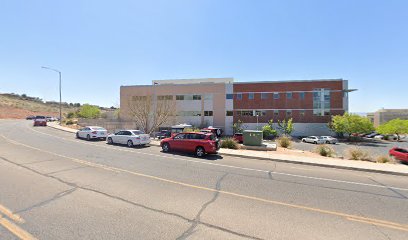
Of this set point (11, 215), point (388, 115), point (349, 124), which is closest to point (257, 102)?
point (349, 124)

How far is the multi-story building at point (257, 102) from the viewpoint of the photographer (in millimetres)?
39281

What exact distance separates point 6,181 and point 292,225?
8.92 m

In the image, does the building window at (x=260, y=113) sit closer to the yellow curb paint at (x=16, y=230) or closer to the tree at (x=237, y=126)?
the tree at (x=237, y=126)

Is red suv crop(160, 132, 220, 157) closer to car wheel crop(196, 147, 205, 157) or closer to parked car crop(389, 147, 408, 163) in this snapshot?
car wheel crop(196, 147, 205, 157)

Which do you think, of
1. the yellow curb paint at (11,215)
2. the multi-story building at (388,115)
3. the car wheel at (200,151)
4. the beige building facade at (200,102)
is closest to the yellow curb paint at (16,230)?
the yellow curb paint at (11,215)

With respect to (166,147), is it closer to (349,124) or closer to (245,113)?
(245,113)

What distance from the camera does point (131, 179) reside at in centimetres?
741

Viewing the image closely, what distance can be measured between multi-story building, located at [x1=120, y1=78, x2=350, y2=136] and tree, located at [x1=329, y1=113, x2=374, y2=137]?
246cm

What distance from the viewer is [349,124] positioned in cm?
3591

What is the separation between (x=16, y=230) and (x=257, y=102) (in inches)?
1603

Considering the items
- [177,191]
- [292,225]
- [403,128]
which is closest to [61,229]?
[177,191]

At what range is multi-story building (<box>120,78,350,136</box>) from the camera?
39281 mm

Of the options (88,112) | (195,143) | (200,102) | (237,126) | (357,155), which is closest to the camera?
(195,143)

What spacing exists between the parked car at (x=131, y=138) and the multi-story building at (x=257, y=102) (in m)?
20.8
